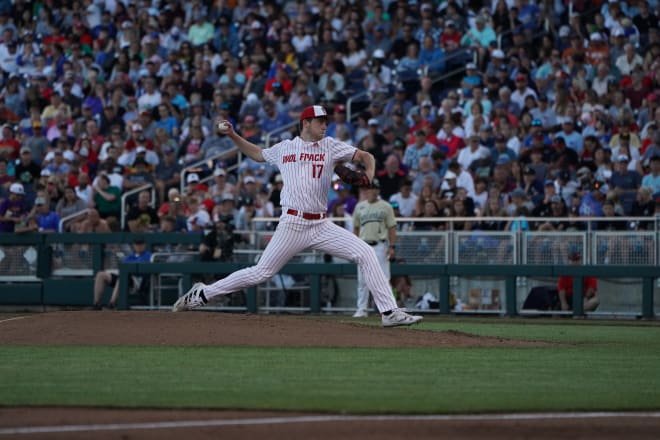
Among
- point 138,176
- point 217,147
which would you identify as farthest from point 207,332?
point 217,147

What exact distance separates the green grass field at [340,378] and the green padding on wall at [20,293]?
424 inches

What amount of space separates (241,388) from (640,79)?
1474 cm

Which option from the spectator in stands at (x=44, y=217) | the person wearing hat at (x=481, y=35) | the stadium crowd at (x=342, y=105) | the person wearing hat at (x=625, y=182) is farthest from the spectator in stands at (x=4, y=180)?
the person wearing hat at (x=625, y=182)

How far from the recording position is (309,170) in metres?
12.5

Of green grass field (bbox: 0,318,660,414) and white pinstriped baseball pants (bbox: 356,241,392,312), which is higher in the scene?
white pinstriped baseball pants (bbox: 356,241,392,312)

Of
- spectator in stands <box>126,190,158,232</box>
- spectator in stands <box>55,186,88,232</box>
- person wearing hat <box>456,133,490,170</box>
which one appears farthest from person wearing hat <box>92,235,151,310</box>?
person wearing hat <box>456,133,490,170</box>

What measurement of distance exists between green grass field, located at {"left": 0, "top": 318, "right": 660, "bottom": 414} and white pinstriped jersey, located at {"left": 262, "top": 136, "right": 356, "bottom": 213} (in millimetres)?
1865

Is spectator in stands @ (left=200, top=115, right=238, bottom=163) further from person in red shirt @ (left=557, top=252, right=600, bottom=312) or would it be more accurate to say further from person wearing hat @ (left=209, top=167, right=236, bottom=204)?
person in red shirt @ (left=557, top=252, right=600, bottom=312)

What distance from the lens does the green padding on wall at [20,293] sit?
72.5ft

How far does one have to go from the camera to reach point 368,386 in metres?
8.52

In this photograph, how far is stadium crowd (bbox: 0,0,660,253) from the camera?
20.3m

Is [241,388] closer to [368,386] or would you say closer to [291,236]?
[368,386]

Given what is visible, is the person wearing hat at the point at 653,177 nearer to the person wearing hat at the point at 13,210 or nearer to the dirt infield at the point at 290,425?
the person wearing hat at the point at 13,210

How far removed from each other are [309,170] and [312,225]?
60 centimetres
